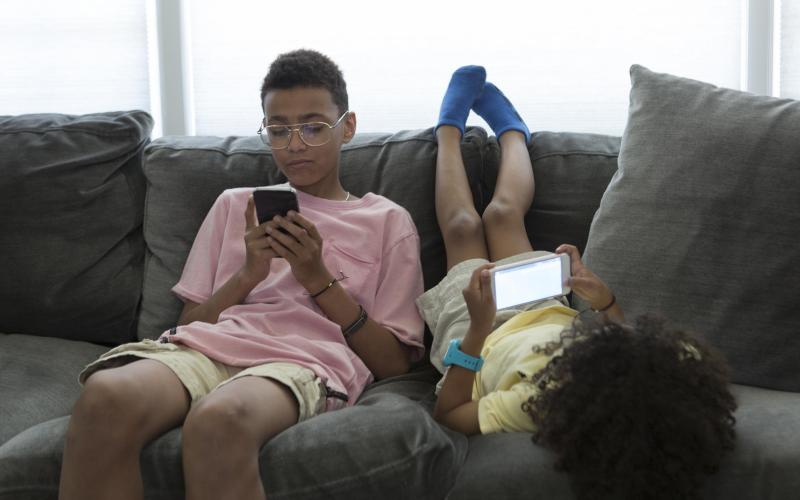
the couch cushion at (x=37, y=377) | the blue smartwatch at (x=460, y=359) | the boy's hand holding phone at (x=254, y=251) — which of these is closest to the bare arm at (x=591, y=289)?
the blue smartwatch at (x=460, y=359)

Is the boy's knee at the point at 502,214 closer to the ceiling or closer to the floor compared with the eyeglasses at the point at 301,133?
closer to the floor

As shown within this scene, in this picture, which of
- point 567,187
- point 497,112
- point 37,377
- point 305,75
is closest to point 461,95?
point 497,112

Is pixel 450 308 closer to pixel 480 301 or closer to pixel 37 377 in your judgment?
pixel 480 301

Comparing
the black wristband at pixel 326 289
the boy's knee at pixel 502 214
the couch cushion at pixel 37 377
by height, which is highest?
the boy's knee at pixel 502 214

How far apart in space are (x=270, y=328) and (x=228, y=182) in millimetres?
499

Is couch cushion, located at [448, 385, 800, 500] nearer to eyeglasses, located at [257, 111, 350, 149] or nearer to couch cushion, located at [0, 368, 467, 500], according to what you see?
couch cushion, located at [0, 368, 467, 500]

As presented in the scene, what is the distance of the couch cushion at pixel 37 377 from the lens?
6.23ft

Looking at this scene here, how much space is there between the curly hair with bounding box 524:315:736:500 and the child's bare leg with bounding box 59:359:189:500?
0.64 m

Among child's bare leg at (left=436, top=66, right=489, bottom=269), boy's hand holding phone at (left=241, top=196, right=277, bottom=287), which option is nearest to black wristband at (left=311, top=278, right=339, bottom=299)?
boy's hand holding phone at (left=241, top=196, right=277, bottom=287)

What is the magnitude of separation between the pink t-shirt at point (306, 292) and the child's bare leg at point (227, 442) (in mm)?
246

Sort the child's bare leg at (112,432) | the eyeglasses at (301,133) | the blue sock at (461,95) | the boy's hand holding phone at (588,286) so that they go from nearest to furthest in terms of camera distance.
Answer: the child's bare leg at (112,432), the boy's hand holding phone at (588,286), the eyeglasses at (301,133), the blue sock at (461,95)

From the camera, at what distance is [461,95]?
2.46 metres

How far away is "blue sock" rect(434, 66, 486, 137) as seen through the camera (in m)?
2.34

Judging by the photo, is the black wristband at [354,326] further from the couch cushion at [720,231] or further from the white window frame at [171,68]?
the white window frame at [171,68]
